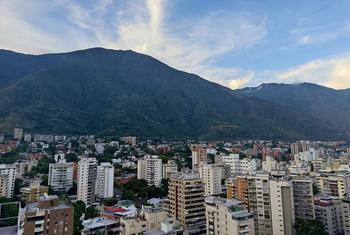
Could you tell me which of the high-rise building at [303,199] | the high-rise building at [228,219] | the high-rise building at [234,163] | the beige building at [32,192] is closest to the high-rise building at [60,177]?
the beige building at [32,192]

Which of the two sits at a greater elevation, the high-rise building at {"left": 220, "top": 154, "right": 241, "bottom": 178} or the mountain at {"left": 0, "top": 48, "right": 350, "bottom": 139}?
the mountain at {"left": 0, "top": 48, "right": 350, "bottom": 139}

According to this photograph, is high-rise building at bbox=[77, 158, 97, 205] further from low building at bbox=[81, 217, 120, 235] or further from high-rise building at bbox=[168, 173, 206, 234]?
low building at bbox=[81, 217, 120, 235]

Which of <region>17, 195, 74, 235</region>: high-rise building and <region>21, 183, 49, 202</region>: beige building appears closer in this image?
<region>17, 195, 74, 235</region>: high-rise building

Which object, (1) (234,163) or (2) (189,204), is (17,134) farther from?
(2) (189,204)

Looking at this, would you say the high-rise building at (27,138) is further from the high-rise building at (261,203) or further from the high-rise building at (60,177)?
the high-rise building at (261,203)

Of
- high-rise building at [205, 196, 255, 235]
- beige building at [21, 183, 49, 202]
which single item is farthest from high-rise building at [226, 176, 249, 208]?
beige building at [21, 183, 49, 202]

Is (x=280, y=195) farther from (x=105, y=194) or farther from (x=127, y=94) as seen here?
(x=127, y=94)

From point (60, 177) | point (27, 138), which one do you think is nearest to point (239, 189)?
point (60, 177)
